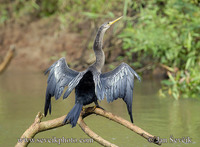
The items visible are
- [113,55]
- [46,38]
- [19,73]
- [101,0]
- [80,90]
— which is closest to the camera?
[80,90]

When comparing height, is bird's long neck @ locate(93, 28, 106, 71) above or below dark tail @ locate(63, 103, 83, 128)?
above

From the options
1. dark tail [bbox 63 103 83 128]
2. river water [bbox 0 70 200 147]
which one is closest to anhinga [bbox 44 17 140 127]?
dark tail [bbox 63 103 83 128]

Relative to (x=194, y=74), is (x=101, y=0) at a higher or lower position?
higher

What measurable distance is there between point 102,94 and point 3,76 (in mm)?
5525

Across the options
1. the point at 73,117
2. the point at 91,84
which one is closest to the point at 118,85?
the point at 91,84

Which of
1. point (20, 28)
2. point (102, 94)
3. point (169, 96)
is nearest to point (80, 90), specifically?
point (102, 94)

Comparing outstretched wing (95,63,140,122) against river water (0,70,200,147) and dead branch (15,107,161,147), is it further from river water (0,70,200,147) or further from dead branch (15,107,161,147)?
river water (0,70,200,147)

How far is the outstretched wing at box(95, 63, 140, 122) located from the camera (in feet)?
10.1

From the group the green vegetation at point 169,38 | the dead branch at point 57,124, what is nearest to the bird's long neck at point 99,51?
the dead branch at point 57,124

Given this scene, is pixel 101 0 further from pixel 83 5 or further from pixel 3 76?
pixel 3 76

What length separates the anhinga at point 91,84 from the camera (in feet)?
9.96

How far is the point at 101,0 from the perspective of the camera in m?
7.48

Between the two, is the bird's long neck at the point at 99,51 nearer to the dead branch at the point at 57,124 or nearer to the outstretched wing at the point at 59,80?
the outstretched wing at the point at 59,80

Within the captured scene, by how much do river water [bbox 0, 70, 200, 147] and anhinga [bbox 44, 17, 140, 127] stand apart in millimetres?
685
